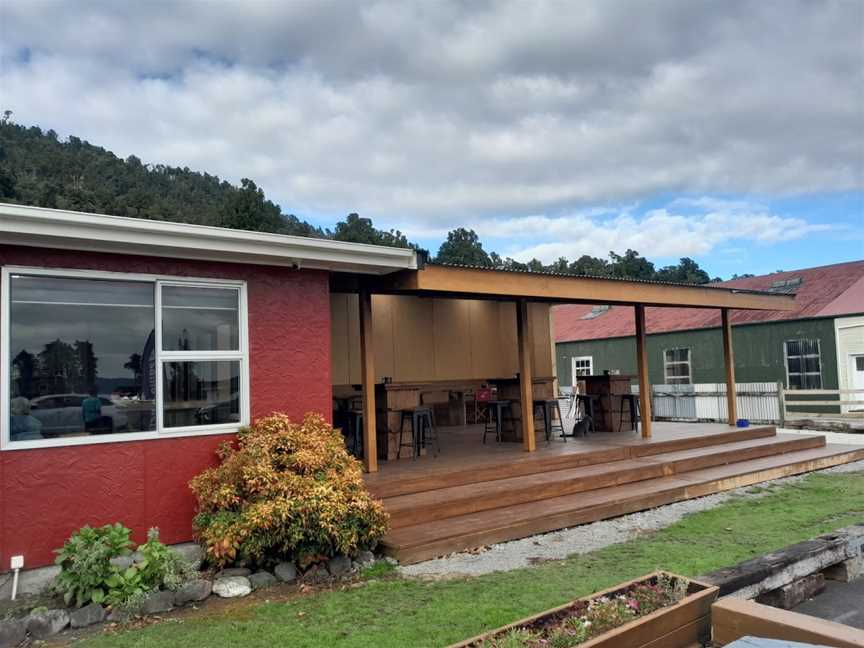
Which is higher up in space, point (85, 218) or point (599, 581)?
point (85, 218)

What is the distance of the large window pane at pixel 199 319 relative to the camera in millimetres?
5383

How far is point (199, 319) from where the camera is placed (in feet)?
18.3

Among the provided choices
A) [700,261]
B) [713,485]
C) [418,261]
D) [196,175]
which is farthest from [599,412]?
[196,175]

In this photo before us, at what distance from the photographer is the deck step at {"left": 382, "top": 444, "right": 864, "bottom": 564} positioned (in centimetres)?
536

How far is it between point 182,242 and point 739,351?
18.6 metres

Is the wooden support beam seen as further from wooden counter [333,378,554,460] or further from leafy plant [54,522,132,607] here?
leafy plant [54,522,132,607]

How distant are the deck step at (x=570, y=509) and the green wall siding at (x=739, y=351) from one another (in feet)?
31.4

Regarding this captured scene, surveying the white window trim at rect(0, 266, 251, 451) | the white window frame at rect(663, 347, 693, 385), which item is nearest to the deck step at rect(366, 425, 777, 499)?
the white window trim at rect(0, 266, 251, 451)

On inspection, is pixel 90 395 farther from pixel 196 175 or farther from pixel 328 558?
pixel 196 175

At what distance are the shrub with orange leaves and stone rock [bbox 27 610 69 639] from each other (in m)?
1.01

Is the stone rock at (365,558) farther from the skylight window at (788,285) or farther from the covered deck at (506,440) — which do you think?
the skylight window at (788,285)

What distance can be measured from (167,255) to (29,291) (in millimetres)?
1030

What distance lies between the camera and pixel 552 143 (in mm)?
21344

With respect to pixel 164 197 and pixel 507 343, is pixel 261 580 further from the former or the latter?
pixel 164 197
